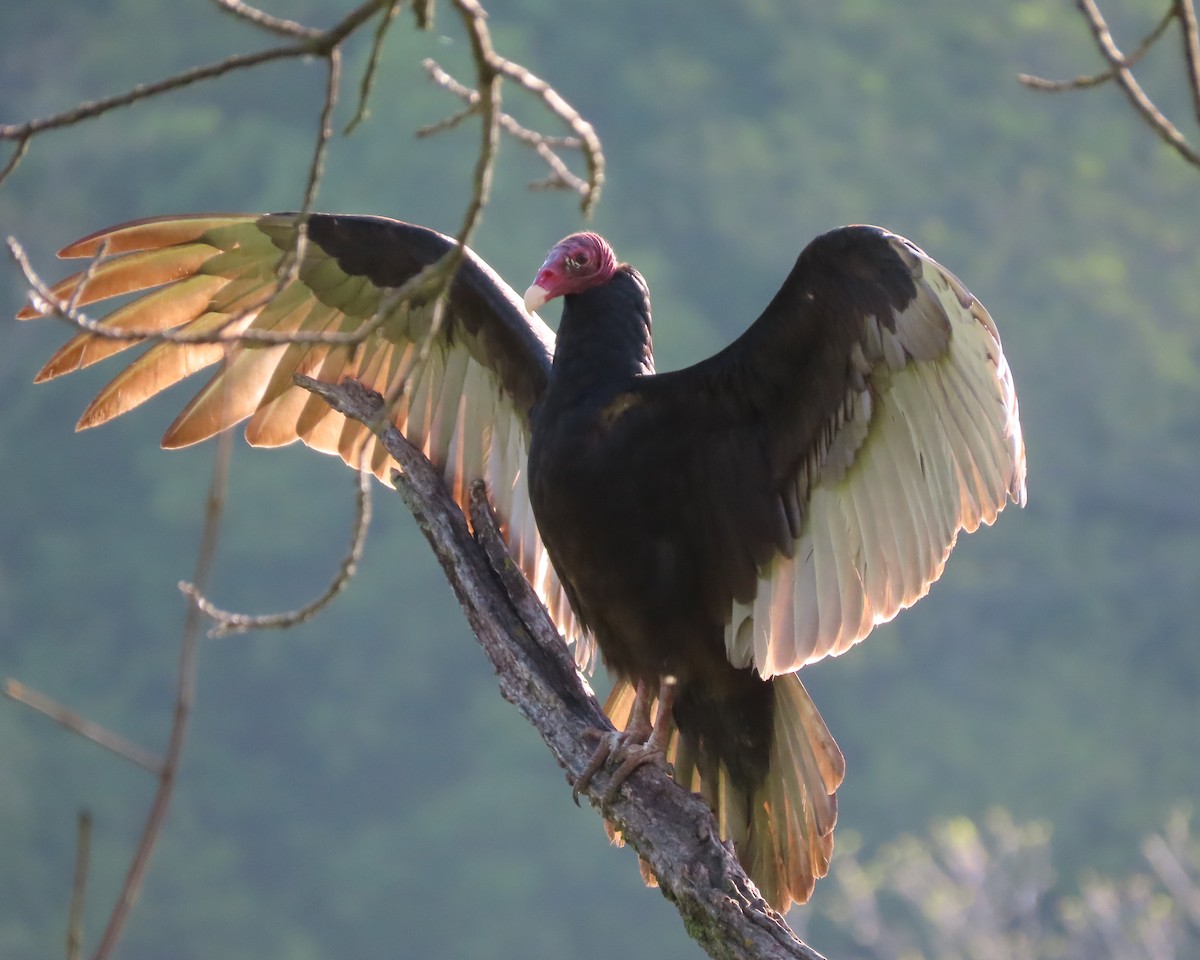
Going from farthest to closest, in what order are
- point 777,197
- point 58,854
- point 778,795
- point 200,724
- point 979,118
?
point 979,118 < point 777,197 < point 200,724 < point 58,854 < point 778,795

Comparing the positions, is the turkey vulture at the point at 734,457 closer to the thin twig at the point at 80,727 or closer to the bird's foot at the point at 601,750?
the bird's foot at the point at 601,750

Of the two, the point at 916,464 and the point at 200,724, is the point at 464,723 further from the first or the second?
the point at 916,464

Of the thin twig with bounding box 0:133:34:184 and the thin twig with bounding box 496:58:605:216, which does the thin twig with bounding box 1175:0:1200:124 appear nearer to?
the thin twig with bounding box 496:58:605:216

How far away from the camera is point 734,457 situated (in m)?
2.88

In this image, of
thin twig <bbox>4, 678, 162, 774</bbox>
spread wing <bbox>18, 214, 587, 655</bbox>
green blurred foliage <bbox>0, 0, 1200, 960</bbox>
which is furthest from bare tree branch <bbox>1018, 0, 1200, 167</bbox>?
green blurred foliage <bbox>0, 0, 1200, 960</bbox>

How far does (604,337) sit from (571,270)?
156mm

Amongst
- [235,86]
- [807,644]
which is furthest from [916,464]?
[235,86]

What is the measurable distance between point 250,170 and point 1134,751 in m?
12.5

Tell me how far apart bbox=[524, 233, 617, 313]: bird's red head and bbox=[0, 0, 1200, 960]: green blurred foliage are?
15.2 meters

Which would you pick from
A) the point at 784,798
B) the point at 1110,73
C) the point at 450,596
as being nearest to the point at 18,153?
the point at 1110,73

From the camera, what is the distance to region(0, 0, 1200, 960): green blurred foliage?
19.1 m

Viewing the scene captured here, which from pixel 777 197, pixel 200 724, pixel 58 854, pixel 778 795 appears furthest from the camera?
pixel 777 197

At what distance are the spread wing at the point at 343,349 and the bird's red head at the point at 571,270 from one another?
22 centimetres

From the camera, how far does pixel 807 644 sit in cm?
282
